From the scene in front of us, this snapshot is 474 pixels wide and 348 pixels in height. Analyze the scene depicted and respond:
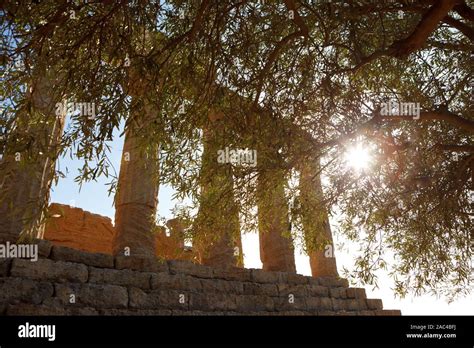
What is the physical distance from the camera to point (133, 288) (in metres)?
7.58

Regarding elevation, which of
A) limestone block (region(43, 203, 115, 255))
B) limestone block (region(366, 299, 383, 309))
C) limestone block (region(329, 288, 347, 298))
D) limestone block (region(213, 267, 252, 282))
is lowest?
limestone block (region(366, 299, 383, 309))

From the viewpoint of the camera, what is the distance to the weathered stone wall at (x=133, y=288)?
625cm

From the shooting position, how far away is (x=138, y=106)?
17.5 ft

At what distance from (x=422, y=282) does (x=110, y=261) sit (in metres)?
7.99

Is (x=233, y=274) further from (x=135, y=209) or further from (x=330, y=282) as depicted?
(x=330, y=282)

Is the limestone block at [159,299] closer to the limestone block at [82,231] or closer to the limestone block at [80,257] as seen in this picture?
the limestone block at [80,257]

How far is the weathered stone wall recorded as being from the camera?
6254mm

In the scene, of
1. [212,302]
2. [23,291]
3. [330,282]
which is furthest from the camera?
[330,282]

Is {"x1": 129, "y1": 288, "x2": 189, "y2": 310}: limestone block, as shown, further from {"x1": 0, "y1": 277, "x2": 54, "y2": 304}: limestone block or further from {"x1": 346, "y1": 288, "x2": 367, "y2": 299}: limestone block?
{"x1": 346, "y1": 288, "x2": 367, "y2": 299}: limestone block

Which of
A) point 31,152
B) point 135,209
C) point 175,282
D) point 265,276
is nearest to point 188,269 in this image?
point 175,282

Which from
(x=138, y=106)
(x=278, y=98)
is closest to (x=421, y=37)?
(x=278, y=98)

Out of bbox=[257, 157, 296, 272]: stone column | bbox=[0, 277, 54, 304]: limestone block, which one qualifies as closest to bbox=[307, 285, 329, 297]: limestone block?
bbox=[257, 157, 296, 272]: stone column

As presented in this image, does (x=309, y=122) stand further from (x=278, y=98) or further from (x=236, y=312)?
(x=236, y=312)

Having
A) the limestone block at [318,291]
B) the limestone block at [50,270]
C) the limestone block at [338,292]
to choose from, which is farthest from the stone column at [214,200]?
the limestone block at [338,292]
